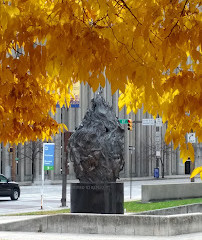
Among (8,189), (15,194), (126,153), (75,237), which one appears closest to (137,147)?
(126,153)

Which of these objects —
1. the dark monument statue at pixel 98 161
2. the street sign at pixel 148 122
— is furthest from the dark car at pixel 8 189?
the dark monument statue at pixel 98 161

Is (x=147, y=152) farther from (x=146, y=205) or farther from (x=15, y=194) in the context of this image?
(x=146, y=205)

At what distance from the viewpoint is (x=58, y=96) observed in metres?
12.4

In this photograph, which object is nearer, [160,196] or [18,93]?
[18,93]

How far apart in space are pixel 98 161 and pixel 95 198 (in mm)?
1260

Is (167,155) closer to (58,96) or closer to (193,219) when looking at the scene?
(193,219)

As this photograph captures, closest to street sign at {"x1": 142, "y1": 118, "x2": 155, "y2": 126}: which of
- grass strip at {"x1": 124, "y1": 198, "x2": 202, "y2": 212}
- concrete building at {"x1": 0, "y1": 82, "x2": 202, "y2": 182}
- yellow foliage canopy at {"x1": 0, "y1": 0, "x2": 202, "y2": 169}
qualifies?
concrete building at {"x1": 0, "y1": 82, "x2": 202, "y2": 182}

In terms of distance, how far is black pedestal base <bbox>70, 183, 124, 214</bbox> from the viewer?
20469 mm

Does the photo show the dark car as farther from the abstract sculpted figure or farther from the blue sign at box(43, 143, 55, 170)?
the abstract sculpted figure

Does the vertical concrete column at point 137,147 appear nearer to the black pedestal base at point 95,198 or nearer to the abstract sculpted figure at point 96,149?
the abstract sculpted figure at point 96,149

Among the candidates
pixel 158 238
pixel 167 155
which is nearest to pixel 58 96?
pixel 158 238

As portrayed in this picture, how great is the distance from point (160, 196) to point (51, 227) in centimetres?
1495

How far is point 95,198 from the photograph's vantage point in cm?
2048

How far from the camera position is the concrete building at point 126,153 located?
6856 centimetres
